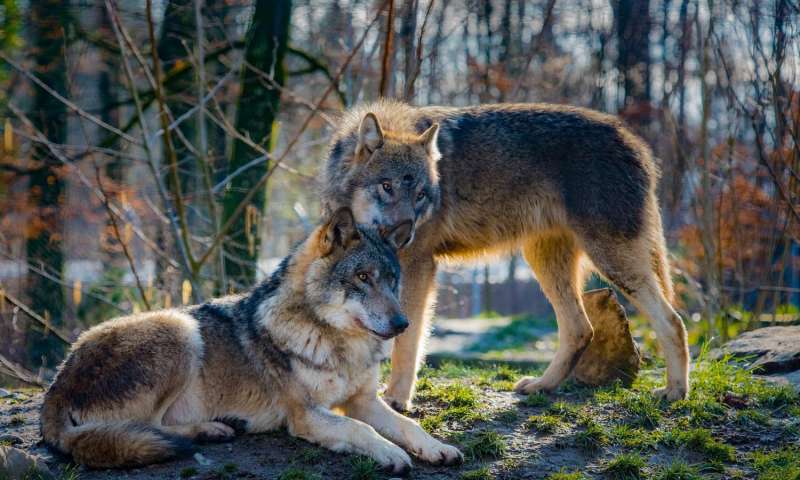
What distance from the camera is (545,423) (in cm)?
490

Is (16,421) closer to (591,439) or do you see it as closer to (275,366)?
(275,366)

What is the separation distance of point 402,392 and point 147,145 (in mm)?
3356

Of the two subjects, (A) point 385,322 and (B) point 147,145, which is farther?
(B) point 147,145

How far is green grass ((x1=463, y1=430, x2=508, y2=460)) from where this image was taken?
4.41m

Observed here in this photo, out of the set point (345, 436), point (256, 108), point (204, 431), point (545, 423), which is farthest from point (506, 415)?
point (256, 108)

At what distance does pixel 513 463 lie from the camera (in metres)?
4.32

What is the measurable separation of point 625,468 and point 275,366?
2121mm

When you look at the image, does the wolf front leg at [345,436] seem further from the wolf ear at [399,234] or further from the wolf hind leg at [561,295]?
the wolf hind leg at [561,295]

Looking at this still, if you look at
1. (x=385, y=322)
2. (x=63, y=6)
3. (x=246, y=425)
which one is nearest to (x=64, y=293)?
(x=63, y=6)

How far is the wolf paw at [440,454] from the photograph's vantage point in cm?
423

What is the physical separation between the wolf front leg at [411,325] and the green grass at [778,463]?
2.21m

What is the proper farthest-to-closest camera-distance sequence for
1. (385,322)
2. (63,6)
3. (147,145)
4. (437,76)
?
(437,76)
(63,6)
(147,145)
(385,322)

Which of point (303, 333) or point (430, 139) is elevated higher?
point (430, 139)

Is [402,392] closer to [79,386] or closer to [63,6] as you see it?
[79,386]
